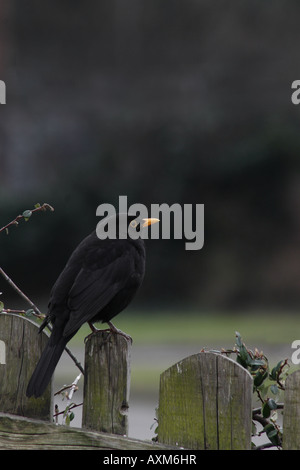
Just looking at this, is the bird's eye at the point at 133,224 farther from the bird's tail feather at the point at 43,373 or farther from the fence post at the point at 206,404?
the fence post at the point at 206,404

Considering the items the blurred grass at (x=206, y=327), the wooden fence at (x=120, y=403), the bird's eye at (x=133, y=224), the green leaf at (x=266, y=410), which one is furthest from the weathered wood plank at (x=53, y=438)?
the blurred grass at (x=206, y=327)

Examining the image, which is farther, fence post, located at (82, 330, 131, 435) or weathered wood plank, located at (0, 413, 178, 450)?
fence post, located at (82, 330, 131, 435)

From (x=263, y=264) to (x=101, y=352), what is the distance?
13743 mm

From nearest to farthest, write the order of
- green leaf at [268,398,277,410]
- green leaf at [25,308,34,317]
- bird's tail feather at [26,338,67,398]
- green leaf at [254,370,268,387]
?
green leaf at [268,398,277,410] < green leaf at [254,370,268,387] < bird's tail feather at [26,338,67,398] < green leaf at [25,308,34,317]

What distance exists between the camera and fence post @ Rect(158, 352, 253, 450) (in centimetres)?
233

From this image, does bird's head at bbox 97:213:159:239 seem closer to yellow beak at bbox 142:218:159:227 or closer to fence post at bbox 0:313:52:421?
yellow beak at bbox 142:218:159:227

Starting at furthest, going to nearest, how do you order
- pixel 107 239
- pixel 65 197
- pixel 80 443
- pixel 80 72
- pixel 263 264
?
1. pixel 80 72
2. pixel 263 264
3. pixel 65 197
4. pixel 107 239
5. pixel 80 443

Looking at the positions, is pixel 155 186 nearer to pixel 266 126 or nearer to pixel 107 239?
pixel 266 126

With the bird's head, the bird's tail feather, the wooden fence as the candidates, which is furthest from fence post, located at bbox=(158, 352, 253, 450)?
the bird's head

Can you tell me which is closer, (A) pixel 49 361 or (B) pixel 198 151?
(A) pixel 49 361

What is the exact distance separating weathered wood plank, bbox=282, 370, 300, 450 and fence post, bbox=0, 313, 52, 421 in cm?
92

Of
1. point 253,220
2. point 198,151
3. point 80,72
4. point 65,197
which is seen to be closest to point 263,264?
point 253,220

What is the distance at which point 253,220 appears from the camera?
53.7 ft

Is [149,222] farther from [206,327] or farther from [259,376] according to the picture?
[206,327]
